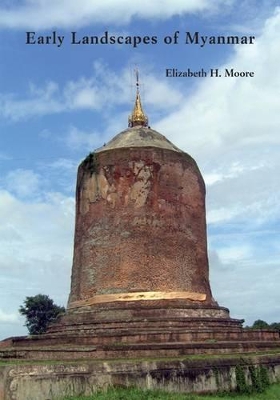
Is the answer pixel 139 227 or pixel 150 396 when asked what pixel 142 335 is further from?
pixel 139 227

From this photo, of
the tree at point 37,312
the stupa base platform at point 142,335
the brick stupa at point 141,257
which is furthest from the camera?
the tree at point 37,312

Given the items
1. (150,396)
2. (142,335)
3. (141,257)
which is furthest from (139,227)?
(150,396)

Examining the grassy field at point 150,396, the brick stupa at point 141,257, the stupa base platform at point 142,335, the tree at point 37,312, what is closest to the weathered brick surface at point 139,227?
the brick stupa at point 141,257

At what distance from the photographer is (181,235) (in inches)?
650

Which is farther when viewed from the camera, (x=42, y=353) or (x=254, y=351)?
(x=254, y=351)

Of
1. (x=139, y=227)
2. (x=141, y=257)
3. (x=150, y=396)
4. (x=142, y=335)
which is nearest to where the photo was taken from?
(x=150, y=396)

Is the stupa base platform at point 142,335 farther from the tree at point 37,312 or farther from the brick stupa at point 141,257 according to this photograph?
the tree at point 37,312

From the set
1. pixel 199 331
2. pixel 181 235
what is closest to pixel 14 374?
pixel 199 331

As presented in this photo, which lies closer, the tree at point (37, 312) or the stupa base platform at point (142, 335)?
the stupa base platform at point (142, 335)

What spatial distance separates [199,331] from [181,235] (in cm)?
385

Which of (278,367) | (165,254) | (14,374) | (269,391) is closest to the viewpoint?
(14,374)

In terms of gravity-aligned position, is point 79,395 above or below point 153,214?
below

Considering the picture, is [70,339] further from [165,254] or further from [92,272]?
[165,254]

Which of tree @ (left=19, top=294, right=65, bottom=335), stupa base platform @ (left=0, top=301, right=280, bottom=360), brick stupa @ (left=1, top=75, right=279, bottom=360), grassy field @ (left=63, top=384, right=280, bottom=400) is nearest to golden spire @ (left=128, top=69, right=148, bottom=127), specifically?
brick stupa @ (left=1, top=75, right=279, bottom=360)
